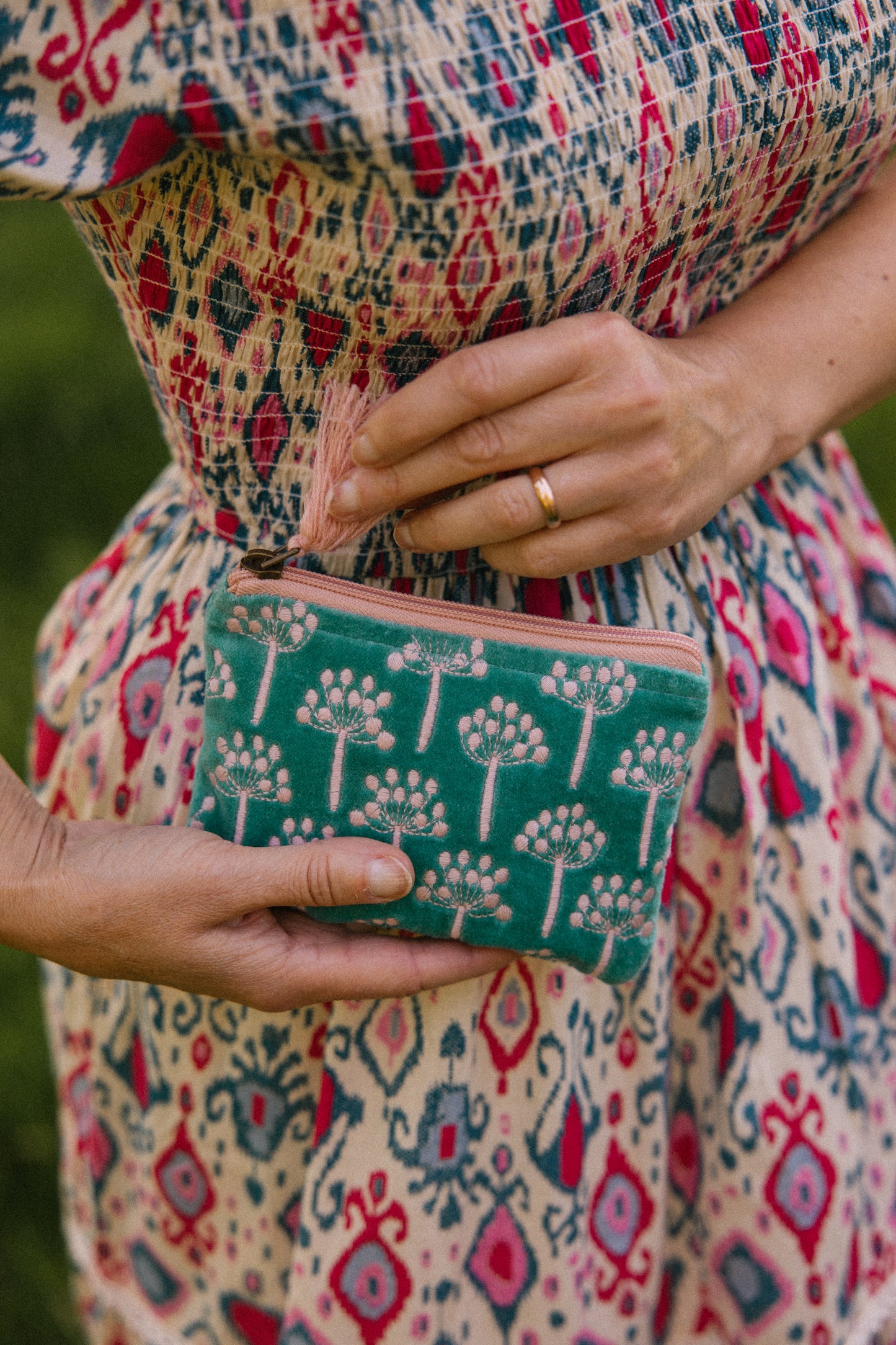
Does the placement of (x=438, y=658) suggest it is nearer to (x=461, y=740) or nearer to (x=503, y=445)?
(x=461, y=740)

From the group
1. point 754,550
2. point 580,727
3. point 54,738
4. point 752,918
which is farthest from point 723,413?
point 54,738

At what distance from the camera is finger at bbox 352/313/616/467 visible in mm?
767

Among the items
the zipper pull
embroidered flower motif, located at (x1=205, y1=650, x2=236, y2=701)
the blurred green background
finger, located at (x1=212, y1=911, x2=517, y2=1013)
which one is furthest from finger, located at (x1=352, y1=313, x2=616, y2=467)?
the blurred green background

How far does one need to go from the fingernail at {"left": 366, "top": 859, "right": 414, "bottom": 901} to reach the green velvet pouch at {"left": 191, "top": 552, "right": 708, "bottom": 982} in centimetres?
3

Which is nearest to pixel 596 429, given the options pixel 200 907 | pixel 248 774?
pixel 248 774

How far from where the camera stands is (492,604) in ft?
3.11

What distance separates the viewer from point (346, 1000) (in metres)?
0.92

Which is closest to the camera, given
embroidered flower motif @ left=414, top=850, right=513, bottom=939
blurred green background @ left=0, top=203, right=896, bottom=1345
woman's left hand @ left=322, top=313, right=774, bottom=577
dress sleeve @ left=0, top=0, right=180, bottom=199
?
dress sleeve @ left=0, top=0, right=180, bottom=199

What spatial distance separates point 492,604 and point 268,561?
22 cm

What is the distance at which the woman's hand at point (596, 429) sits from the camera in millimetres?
780

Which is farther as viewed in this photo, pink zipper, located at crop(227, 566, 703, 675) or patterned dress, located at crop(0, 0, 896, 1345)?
pink zipper, located at crop(227, 566, 703, 675)

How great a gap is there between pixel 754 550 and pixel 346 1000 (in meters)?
0.60

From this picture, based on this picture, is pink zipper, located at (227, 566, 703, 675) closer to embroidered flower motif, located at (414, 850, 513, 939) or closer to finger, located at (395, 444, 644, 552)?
finger, located at (395, 444, 644, 552)

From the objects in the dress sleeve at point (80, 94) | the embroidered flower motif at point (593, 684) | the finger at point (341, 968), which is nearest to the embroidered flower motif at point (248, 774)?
the finger at point (341, 968)
